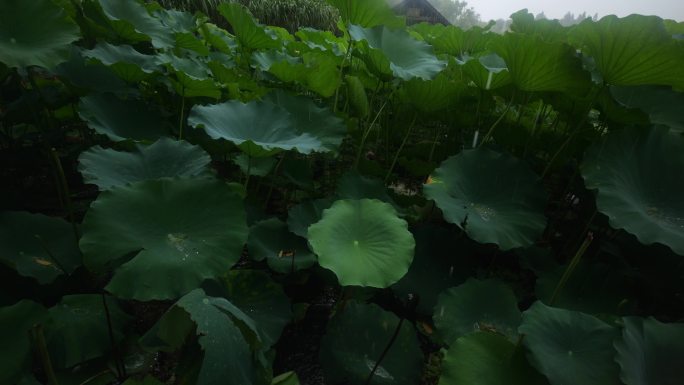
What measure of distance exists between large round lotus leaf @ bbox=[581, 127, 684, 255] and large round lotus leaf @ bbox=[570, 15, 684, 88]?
0.16 meters

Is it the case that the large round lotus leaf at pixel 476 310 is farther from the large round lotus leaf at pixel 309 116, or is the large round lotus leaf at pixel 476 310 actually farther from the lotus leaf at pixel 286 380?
the large round lotus leaf at pixel 309 116

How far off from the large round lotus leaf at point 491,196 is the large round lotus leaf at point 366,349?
365 millimetres

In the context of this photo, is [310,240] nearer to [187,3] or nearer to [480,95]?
[480,95]

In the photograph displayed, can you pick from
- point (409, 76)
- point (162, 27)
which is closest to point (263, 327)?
point (409, 76)

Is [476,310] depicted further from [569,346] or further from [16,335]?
[16,335]

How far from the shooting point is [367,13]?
5.11ft

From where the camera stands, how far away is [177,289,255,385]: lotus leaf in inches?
26.4

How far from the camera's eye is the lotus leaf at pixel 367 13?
1.50 metres

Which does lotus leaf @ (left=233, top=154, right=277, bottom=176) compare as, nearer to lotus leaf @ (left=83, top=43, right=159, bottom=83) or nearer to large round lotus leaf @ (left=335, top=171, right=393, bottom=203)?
large round lotus leaf @ (left=335, top=171, right=393, bottom=203)

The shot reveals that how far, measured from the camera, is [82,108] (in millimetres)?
1229

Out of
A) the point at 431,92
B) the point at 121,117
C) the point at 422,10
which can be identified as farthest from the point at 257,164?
the point at 422,10

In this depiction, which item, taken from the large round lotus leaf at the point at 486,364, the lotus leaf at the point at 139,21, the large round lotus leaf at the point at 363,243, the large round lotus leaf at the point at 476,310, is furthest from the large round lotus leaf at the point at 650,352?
the lotus leaf at the point at 139,21

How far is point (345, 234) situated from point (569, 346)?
0.59 m

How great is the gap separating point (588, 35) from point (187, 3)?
690cm
